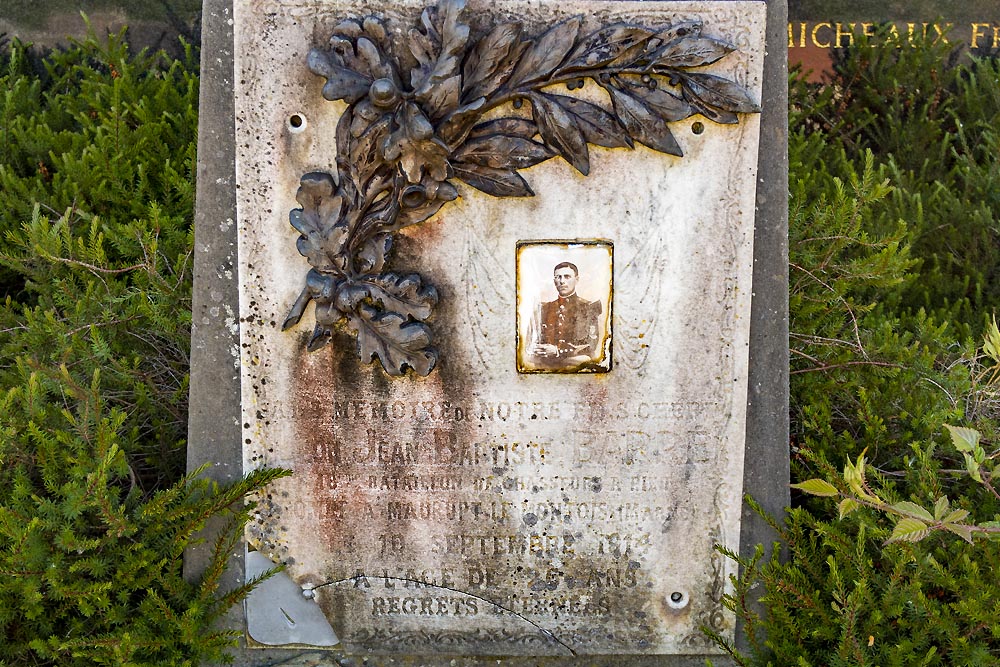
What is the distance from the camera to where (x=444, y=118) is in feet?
6.94

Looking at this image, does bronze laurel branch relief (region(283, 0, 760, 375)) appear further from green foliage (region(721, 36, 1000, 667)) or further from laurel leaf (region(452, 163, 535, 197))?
green foliage (region(721, 36, 1000, 667))

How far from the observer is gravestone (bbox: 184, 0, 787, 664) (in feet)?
7.02

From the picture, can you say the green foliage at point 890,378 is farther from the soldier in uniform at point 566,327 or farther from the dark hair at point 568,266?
the dark hair at point 568,266

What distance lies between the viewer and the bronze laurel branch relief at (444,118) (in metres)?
2.10

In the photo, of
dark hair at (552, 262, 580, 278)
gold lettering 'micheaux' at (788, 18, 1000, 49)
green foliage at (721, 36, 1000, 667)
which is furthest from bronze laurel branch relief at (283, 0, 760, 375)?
gold lettering 'micheaux' at (788, 18, 1000, 49)

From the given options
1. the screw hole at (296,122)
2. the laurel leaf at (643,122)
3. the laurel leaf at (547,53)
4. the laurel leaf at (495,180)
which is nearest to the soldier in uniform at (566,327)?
the laurel leaf at (495,180)

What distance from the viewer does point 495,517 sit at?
241 cm

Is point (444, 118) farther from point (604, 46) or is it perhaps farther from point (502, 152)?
point (604, 46)

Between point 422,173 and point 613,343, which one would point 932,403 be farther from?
point 422,173

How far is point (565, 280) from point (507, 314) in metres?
0.19

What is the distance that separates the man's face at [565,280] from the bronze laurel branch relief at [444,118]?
0.24 metres

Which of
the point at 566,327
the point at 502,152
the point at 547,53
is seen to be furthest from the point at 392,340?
the point at 547,53

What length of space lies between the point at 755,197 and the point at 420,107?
0.97 metres

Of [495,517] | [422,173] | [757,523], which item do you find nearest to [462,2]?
[422,173]
